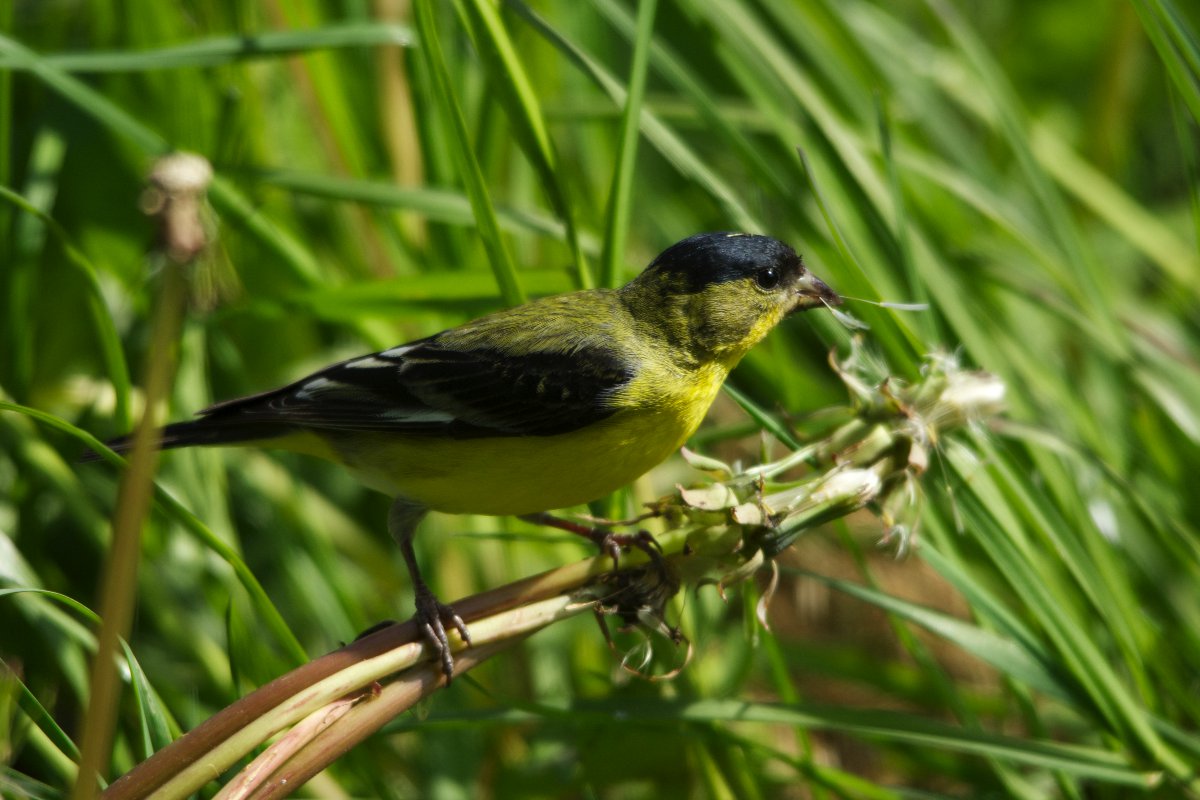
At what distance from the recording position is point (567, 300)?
264cm

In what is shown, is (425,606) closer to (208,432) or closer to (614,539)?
(614,539)

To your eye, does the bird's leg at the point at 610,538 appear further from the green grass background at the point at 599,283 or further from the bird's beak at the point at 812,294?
the bird's beak at the point at 812,294

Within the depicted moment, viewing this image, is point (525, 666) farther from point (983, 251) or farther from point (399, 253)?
point (983, 251)

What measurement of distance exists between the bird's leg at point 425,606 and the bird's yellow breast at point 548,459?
52mm

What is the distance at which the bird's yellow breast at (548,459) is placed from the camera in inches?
88.2

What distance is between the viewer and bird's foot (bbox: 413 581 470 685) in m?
1.70

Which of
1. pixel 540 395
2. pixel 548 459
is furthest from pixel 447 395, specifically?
pixel 548 459

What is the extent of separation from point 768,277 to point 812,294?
10 centimetres

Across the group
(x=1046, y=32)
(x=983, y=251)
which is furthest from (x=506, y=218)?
(x=1046, y=32)

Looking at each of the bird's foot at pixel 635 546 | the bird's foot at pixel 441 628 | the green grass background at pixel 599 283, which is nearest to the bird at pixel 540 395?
the green grass background at pixel 599 283

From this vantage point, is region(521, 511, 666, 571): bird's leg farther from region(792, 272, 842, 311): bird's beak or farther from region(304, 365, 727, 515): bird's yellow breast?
region(792, 272, 842, 311): bird's beak

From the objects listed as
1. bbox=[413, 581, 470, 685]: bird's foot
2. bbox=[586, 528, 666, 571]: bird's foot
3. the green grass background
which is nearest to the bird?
the green grass background

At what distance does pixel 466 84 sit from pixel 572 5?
41 cm

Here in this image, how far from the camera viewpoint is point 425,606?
2027 mm
